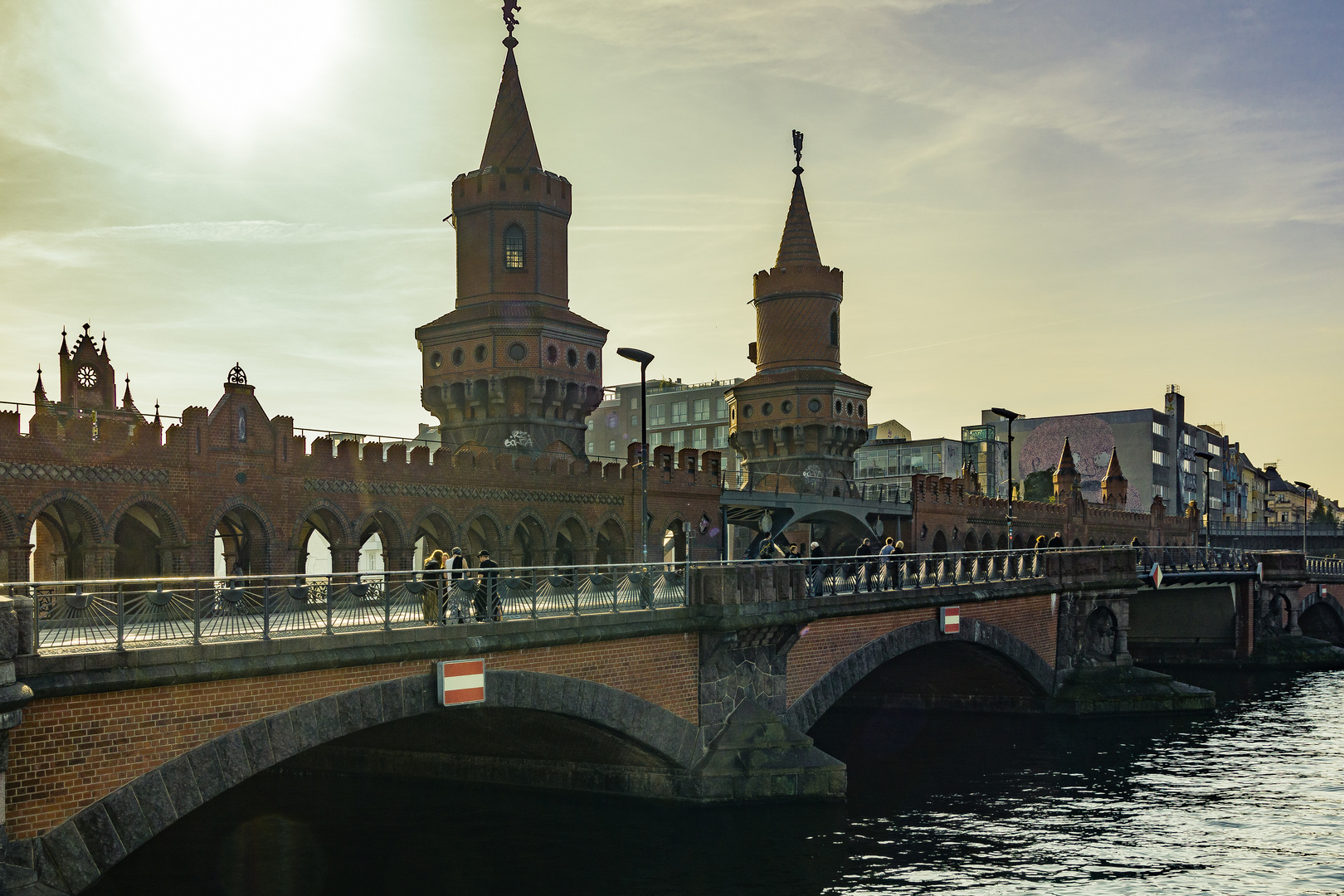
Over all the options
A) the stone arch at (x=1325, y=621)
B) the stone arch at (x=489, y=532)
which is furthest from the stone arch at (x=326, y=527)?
the stone arch at (x=1325, y=621)

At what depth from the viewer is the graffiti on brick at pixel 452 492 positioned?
113ft

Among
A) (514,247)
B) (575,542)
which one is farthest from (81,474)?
(514,247)

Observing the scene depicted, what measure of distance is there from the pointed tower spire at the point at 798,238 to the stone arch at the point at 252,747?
158 ft

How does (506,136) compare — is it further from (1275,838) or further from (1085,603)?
(1275,838)

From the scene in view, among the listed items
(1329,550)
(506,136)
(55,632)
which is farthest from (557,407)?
(1329,550)

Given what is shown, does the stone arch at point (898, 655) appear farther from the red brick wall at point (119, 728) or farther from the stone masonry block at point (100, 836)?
the stone masonry block at point (100, 836)

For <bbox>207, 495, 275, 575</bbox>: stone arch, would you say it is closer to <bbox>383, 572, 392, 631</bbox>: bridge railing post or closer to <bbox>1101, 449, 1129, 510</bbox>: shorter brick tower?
<bbox>383, 572, 392, 631</bbox>: bridge railing post

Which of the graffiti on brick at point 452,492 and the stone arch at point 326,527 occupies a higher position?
the graffiti on brick at point 452,492

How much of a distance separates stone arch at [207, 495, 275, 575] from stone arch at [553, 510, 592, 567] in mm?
11480

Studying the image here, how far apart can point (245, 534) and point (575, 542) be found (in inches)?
496

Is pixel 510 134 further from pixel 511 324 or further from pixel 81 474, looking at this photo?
pixel 81 474

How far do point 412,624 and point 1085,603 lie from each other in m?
30.3

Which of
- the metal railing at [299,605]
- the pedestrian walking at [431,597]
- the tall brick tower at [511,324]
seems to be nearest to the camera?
the metal railing at [299,605]

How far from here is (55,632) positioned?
55.8ft
